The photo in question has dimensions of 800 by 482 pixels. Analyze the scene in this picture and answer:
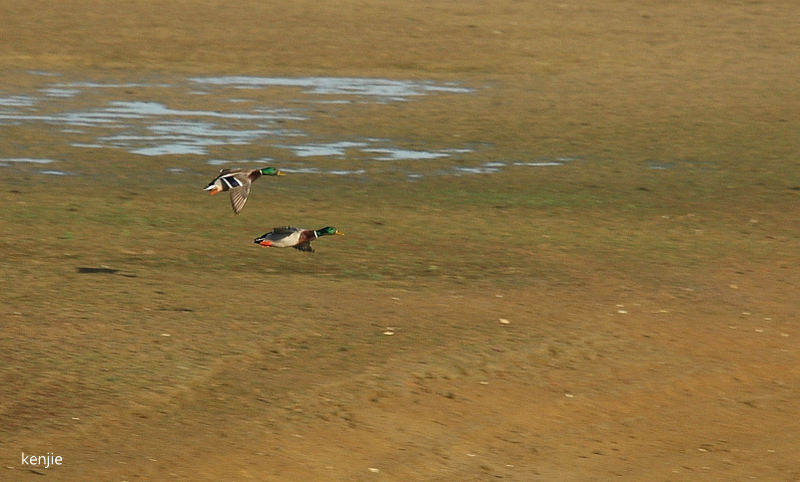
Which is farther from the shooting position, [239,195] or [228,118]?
[228,118]

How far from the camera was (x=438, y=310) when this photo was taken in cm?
804

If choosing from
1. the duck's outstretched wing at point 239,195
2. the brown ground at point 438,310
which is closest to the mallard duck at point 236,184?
the duck's outstretched wing at point 239,195

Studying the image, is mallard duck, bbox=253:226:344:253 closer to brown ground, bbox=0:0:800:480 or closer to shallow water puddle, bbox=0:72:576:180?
brown ground, bbox=0:0:800:480

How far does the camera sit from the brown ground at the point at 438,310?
6320 mm

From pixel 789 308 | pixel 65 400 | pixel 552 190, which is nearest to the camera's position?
pixel 65 400

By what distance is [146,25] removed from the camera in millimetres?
18984

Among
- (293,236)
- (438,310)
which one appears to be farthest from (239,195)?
(438,310)

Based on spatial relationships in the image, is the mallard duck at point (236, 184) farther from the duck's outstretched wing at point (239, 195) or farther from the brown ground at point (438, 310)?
the brown ground at point (438, 310)

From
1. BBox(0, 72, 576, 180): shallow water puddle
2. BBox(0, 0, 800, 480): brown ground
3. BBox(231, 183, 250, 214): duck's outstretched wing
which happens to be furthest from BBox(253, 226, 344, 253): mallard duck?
BBox(0, 72, 576, 180): shallow water puddle

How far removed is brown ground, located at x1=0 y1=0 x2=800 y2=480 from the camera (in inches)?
249

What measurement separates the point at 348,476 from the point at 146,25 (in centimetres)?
1378

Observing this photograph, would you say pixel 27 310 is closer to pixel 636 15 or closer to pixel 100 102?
pixel 100 102

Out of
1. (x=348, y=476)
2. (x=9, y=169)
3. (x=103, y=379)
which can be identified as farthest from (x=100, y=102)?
(x=348, y=476)

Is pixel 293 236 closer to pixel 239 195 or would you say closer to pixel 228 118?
pixel 239 195
